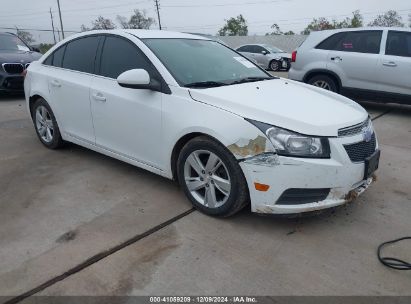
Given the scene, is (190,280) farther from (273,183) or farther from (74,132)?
(74,132)

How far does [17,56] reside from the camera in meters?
9.67

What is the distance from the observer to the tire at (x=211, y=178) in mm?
3262

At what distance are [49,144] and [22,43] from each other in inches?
260

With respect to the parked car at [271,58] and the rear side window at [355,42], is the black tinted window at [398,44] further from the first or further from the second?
the parked car at [271,58]

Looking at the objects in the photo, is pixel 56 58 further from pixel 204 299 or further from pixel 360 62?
pixel 360 62

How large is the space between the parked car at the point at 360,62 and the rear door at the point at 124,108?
5240mm

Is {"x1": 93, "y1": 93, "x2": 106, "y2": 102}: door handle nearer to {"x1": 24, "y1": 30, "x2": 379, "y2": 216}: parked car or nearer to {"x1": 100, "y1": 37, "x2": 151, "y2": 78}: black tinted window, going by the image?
{"x1": 24, "y1": 30, "x2": 379, "y2": 216}: parked car

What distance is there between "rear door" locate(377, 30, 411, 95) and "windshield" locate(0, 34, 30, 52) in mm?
8546

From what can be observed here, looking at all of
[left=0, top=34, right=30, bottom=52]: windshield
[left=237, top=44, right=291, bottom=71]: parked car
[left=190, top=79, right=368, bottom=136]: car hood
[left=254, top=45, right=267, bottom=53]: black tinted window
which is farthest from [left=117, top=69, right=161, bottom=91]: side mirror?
[left=254, top=45, right=267, bottom=53]: black tinted window

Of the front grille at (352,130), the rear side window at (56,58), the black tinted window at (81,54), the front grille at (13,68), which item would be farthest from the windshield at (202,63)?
the front grille at (13,68)

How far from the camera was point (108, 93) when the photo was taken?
4164mm

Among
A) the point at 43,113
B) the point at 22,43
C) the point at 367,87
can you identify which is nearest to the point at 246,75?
the point at 43,113

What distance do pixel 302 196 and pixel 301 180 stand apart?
0.50 feet

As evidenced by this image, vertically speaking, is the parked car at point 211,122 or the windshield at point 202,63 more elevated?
the windshield at point 202,63
